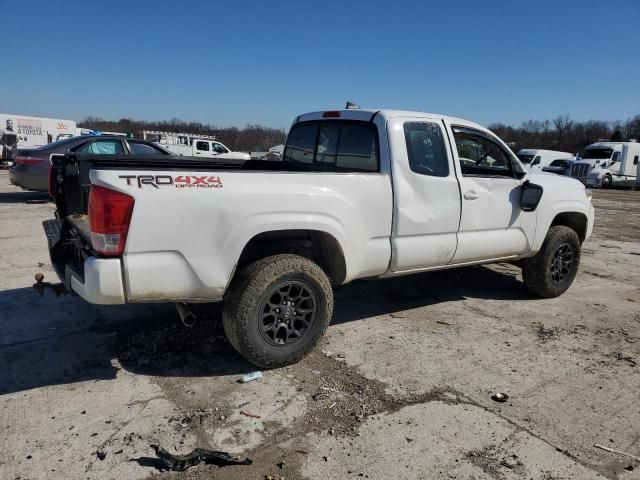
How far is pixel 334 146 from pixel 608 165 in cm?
3106

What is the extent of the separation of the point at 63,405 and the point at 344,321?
254cm

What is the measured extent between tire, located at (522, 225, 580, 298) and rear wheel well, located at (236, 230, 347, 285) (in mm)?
2805

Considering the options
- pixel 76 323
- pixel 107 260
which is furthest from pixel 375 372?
pixel 76 323

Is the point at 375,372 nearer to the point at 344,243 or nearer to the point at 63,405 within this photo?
the point at 344,243

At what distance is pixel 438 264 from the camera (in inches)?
181

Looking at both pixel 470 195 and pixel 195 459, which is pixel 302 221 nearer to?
pixel 195 459

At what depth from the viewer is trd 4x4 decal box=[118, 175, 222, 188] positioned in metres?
2.94

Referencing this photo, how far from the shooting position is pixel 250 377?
3.55m

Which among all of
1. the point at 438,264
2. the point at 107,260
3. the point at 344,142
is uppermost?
the point at 344,142

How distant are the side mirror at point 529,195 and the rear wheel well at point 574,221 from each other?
0.87 m

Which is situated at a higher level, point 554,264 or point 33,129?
point 33,129

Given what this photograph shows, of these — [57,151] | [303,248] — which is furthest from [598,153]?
[303,248]

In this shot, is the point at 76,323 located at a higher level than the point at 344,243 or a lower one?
lower

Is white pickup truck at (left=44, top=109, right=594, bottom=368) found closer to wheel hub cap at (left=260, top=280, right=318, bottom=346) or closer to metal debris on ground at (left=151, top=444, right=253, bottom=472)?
wheel hub cap at (left=260, top=280, right=318, bottom=346)
